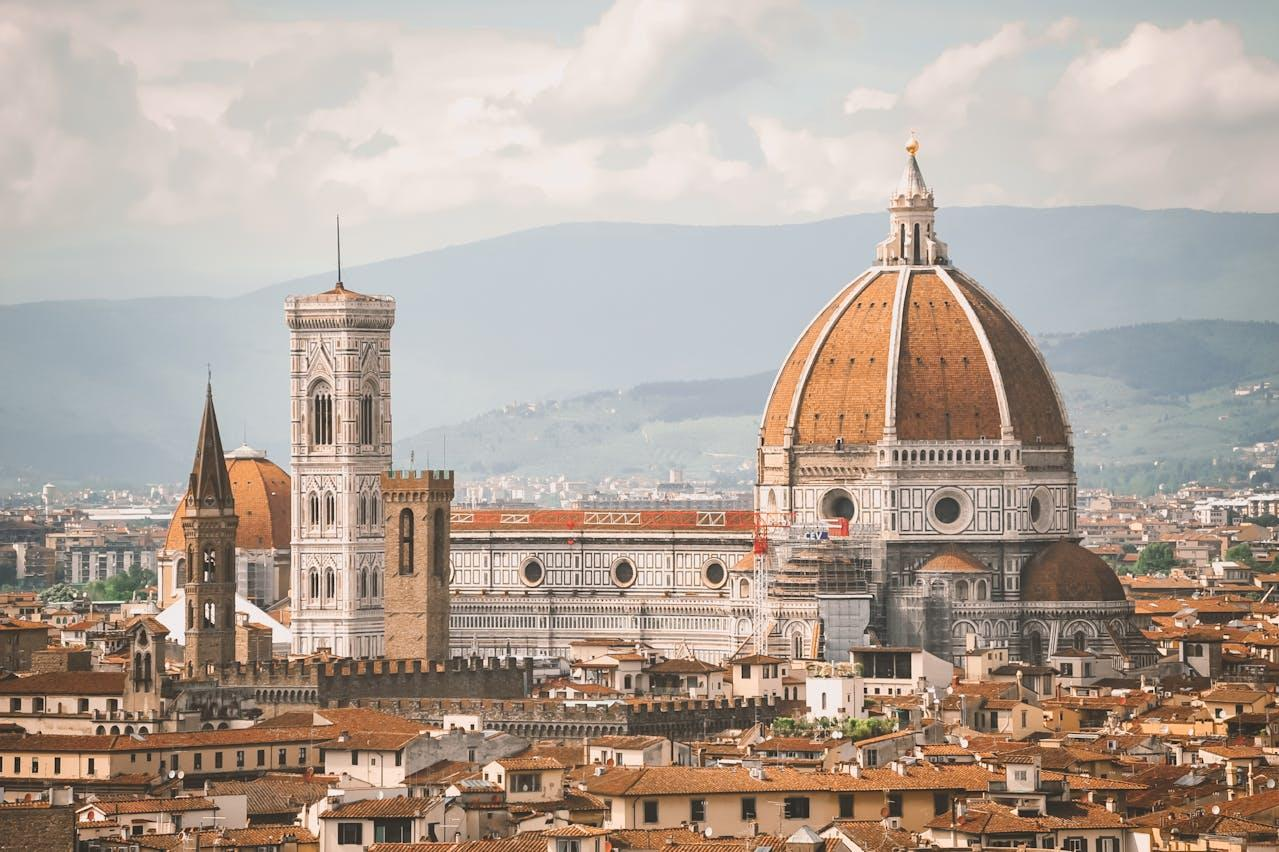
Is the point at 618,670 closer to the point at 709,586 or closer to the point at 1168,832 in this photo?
the point at 709,586

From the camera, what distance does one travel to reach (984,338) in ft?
436

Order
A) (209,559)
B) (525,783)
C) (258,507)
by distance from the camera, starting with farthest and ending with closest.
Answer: (258,507), (209,559), (525,783)

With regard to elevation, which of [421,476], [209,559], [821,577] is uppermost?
[421,476]

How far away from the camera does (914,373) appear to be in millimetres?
132500

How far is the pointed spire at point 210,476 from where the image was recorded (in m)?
118

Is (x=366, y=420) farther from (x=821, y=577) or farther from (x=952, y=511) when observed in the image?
(x=952, y=511)

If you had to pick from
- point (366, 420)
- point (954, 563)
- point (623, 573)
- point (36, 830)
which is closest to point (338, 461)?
point (366, 420)

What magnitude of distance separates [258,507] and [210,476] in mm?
38426

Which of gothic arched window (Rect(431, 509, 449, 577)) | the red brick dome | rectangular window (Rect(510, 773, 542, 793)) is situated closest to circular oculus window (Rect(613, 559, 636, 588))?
the red brick dome

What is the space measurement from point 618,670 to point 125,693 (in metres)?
24.1

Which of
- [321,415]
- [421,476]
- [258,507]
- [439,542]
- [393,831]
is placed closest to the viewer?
[393,831]

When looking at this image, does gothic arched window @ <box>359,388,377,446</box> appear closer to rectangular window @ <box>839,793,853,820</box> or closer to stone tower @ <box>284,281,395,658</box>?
stone tower @ <box>284,281,395,658</box>

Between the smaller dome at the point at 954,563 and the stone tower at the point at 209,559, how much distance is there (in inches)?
1004

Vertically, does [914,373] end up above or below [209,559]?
above
